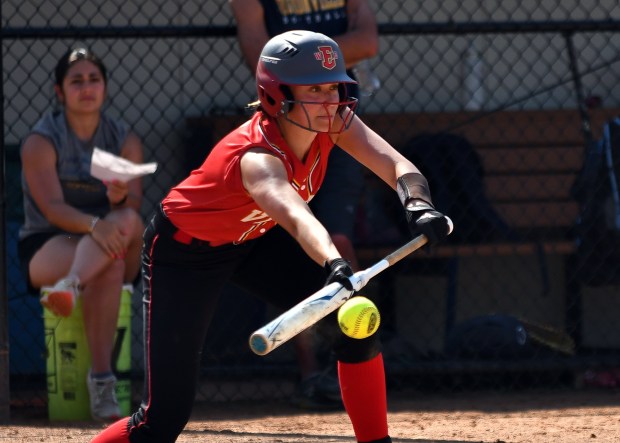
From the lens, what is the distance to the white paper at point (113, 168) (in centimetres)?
499

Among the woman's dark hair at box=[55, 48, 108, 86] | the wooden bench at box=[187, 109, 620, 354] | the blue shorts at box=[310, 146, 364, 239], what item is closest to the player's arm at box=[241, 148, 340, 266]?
the blue shorts at box=[310, 146, 364, 239]

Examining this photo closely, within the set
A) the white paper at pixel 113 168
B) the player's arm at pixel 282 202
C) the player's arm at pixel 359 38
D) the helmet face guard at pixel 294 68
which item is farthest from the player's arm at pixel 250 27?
the player's arm at pixel 282 202

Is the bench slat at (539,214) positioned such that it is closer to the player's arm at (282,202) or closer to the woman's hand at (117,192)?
the woman's hand at (117,192)

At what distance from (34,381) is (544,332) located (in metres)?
2.65

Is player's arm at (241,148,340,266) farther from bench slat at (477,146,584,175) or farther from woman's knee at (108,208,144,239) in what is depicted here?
bench slat at (477,146,584,175)

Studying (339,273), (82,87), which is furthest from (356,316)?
(82,87)

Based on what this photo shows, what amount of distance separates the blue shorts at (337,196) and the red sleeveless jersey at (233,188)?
5.60ft

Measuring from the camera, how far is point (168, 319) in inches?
141

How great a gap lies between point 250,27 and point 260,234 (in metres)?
1.80

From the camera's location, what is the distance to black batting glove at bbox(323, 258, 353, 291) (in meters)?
2.94

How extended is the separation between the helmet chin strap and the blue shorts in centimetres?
171

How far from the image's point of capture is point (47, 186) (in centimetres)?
520

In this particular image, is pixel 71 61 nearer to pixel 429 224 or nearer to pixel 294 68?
pixel 294 68

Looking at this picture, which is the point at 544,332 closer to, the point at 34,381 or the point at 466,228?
the point at 466,228
